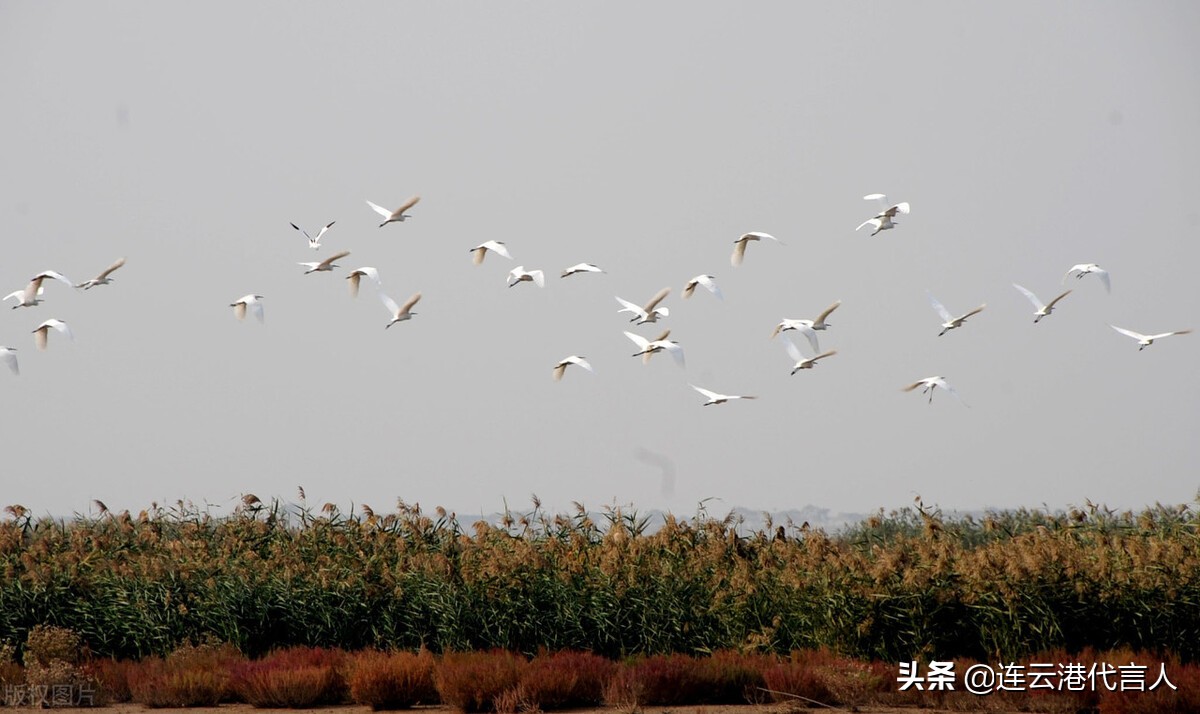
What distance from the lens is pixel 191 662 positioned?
16922 millimetres

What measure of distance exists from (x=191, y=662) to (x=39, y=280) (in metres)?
11.0

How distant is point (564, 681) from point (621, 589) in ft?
8.31

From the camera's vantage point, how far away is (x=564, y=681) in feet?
50.3

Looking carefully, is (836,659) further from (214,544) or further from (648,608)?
(214,544)

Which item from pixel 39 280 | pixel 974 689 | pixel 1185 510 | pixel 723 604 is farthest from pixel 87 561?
pixel 1185 510

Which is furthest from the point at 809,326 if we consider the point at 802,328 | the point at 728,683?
the point at 728,683

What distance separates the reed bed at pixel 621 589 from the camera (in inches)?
656

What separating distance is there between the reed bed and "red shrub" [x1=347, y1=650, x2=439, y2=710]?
1463 millimetres

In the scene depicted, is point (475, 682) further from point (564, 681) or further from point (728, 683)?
point (728, 683)

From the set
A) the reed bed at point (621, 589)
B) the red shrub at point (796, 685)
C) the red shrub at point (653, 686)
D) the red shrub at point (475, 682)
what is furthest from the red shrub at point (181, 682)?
the red shrub at point (796, 685)

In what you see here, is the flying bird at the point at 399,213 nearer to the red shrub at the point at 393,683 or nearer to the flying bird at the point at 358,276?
the flying bird at the point at 358,276

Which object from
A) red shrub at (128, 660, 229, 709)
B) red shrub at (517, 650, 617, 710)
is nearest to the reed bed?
red shrub at (517, 650, 617, 710)

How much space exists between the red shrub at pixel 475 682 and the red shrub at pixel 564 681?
19cm

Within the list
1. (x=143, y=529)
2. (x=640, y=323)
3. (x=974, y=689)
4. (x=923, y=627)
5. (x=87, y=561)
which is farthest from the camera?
(x=640, y=323)
